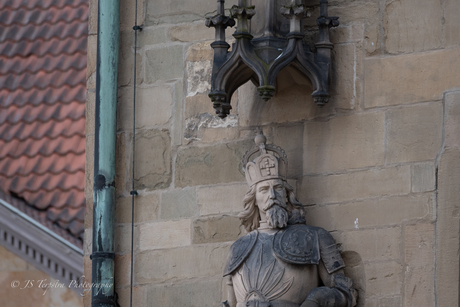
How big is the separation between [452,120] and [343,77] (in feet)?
2.11

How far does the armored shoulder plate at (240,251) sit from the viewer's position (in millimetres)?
6758

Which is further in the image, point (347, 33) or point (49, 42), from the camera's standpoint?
point (49, 42)

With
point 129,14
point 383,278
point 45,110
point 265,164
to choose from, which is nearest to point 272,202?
point 265,164

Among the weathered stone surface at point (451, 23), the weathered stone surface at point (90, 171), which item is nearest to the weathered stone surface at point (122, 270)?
the weathered stone surface at point (90, 171)

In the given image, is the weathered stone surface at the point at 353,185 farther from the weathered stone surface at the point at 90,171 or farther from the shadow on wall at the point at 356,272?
the weathered stone surface at the point at 90,171

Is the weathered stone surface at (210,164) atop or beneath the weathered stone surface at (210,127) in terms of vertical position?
→ beneath

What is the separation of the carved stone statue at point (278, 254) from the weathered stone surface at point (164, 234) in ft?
1.53

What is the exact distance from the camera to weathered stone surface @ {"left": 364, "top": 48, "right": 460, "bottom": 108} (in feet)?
22.2

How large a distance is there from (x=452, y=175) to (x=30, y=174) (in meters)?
4.99

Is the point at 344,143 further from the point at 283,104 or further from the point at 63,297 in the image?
the point at 63,297

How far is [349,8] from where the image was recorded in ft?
23.3

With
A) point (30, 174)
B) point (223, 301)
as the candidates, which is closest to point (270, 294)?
point (223, 301)

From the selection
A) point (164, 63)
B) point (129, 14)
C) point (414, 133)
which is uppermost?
point (129, 14)

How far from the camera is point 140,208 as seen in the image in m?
7.44
